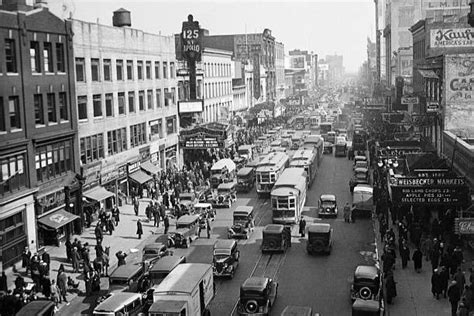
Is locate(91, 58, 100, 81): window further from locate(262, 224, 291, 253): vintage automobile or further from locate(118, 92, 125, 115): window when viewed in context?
locate(262, 224, 291, 253): vintage automobile

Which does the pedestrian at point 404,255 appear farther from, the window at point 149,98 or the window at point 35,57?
the window at point 149,98

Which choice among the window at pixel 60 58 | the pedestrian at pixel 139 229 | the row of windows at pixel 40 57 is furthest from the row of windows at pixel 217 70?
the pedestrian at pixel 139 229

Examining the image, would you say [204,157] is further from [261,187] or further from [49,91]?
[49,91]

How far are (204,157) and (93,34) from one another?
2704cm

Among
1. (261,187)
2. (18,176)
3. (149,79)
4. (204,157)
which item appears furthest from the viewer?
(204,157)

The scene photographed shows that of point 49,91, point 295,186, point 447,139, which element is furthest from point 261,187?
point 49,91

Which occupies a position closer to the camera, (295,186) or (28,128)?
(28,128)

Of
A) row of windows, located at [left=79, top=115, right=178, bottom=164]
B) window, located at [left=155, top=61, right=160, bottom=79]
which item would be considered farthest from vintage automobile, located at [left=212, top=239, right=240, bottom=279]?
window, located at [left=155, top=61, right=160, bottom=79]

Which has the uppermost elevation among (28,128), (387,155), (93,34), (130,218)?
(93,34)

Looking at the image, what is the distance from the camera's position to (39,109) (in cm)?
4106

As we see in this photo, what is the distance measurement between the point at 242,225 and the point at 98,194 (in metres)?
12.1

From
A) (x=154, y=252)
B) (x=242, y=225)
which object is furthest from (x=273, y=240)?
(x=154, y=252)

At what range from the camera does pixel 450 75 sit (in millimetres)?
48531

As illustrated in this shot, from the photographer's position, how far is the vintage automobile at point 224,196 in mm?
52469
